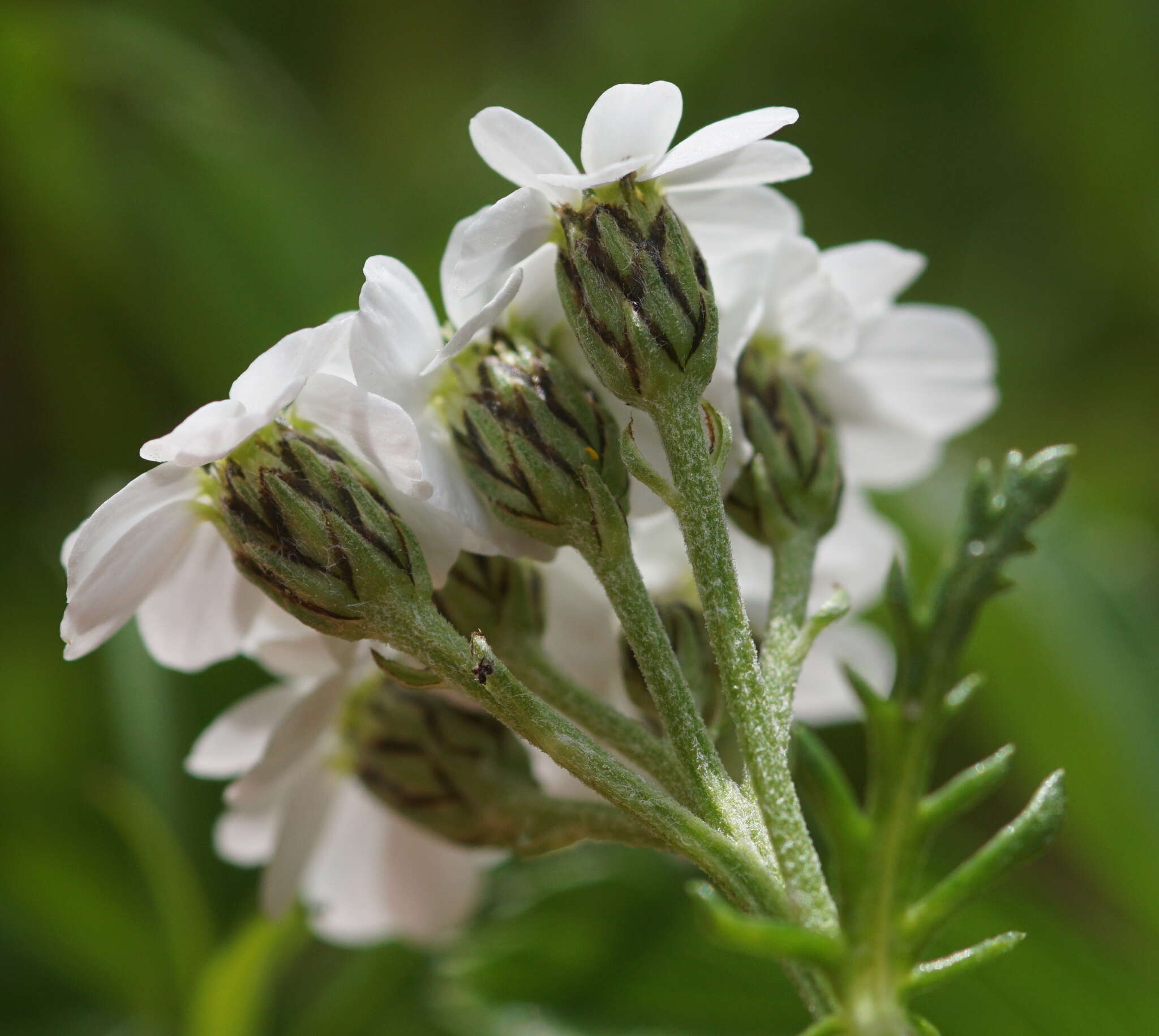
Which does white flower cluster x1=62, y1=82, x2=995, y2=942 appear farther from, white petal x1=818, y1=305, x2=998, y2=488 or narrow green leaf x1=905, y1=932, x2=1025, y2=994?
narrow green leaf x1=905, y1=932, x2=1025, y2=994

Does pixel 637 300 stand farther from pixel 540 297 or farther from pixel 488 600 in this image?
pixel 488 600

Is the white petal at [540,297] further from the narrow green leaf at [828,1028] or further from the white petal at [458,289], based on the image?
the narrow green leaf at [828,1028]

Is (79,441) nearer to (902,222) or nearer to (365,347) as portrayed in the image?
(365,347)

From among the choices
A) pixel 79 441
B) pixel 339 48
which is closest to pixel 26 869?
pixel 79 441

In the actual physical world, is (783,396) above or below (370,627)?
above

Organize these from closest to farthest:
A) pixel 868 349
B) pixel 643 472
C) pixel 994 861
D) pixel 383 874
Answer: pixel 994 861 → pixel 643 472 → pixel 868 349 → pixel 383 874

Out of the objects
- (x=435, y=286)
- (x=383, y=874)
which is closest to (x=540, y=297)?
(x=383, y=874)
